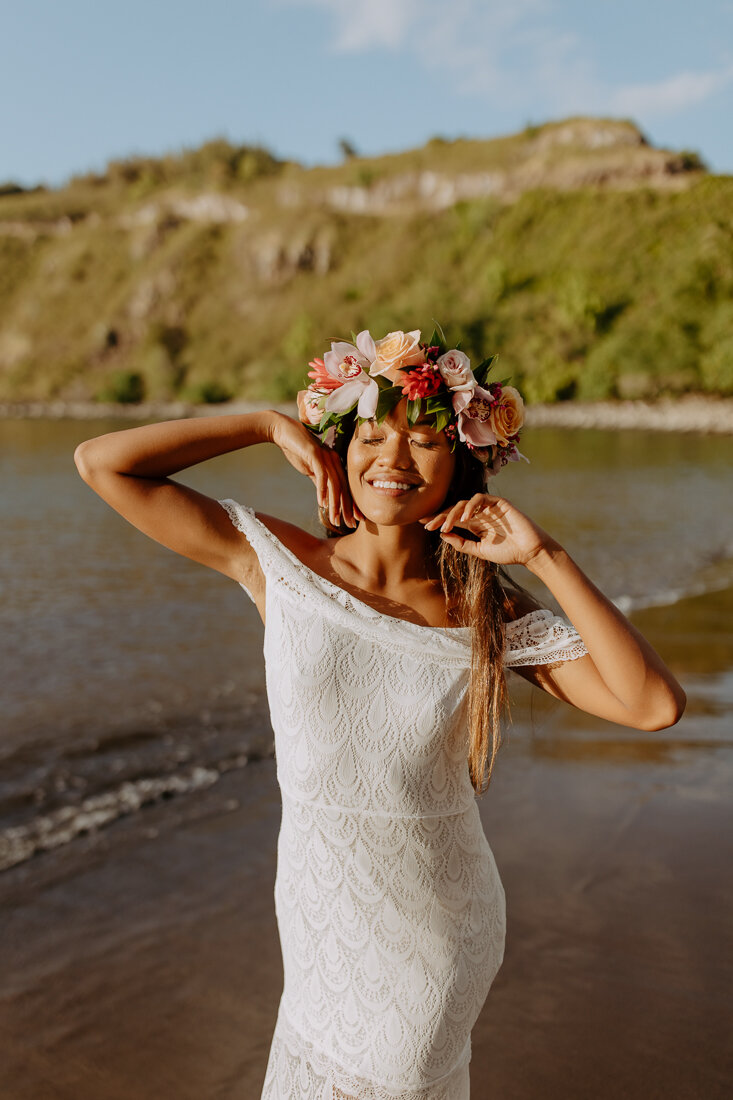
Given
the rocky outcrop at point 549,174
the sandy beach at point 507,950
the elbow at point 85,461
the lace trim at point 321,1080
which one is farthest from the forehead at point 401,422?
the rocky outcrop at point 549,174

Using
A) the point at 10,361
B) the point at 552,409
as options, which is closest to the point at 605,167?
the point at 552,409

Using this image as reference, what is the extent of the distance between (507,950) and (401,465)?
2.97 meters

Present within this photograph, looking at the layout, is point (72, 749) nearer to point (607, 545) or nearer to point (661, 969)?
point (661, 969)

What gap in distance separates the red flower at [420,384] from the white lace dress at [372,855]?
1.60ft

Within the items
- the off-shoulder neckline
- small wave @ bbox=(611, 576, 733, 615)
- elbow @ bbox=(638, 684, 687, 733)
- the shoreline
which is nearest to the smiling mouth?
the off-shoulder neckline

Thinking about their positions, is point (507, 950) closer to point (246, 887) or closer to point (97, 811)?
point (246, 887)

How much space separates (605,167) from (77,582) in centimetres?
10534

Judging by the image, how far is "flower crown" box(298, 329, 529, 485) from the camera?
2.08m

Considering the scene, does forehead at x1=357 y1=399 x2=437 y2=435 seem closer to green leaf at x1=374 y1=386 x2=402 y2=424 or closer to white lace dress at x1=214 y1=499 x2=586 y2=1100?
green leaf at x1=374 y1=386 x2=402 y2=424

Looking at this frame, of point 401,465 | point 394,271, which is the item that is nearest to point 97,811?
point 401,465

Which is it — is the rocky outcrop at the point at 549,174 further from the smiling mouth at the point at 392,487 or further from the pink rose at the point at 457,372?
the smiling mouth at the point at 392,487

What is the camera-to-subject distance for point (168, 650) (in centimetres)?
1030

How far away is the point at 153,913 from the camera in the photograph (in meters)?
4.66

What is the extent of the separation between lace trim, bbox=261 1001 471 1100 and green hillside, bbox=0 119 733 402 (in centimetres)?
6686
